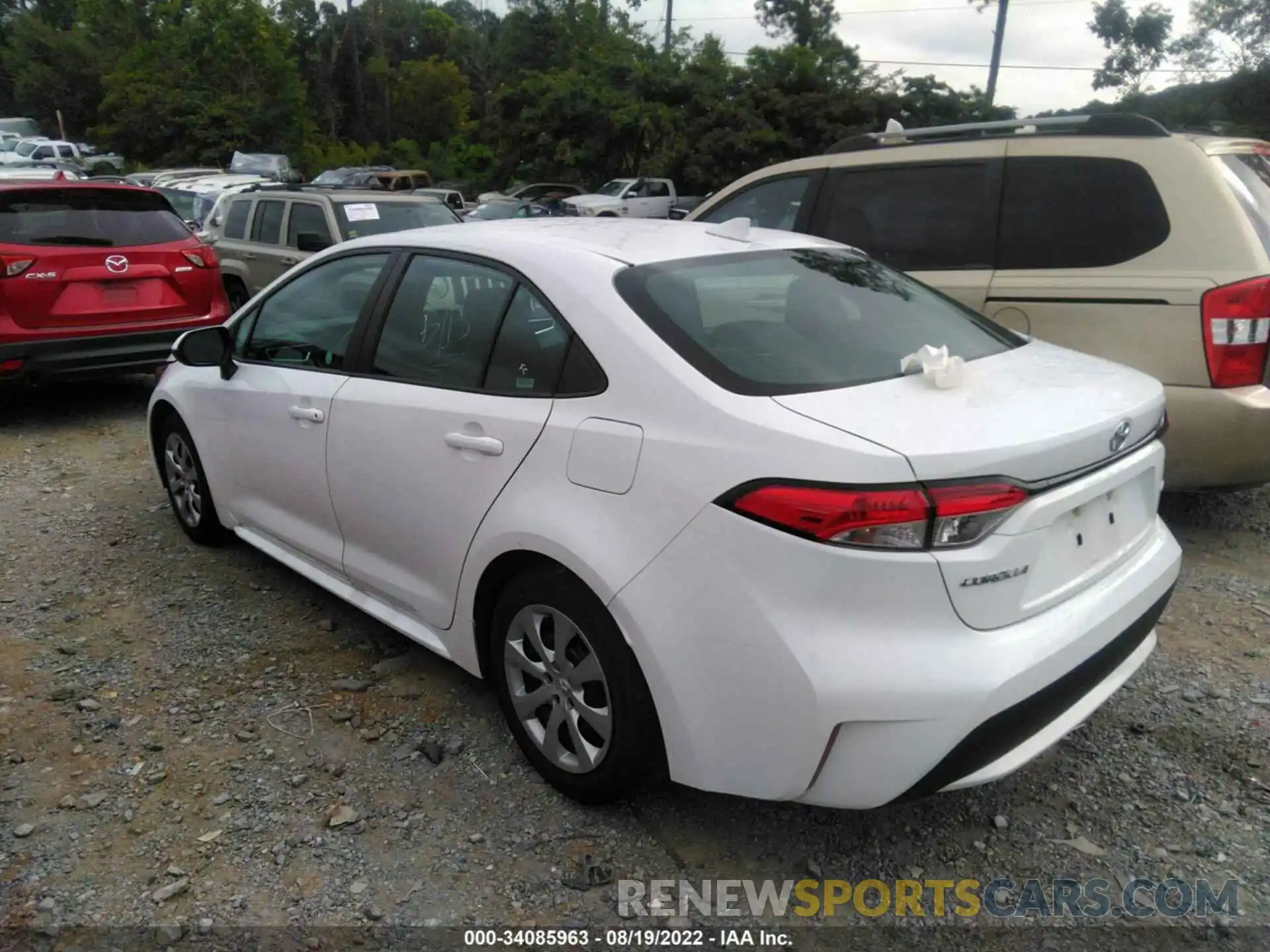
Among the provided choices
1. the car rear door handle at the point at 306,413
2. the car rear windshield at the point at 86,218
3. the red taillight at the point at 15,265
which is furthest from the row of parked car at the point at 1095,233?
the red taillight at the point at 15,265

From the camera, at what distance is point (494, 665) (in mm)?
2889

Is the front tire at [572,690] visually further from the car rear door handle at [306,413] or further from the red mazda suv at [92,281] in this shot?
the red mazda suv at [92,281]

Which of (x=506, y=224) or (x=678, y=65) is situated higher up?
(x=678, y=65)

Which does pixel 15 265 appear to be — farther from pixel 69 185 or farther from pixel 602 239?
pixel 602 239

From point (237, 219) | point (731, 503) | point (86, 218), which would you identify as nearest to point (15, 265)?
point (86, 218)

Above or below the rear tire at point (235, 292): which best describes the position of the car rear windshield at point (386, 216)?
above

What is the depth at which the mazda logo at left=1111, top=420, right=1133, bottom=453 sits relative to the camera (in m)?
2.40

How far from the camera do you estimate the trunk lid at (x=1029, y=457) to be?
2.09 metres

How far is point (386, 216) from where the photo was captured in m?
8.86

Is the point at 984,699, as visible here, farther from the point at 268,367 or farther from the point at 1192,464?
the point at 268,367

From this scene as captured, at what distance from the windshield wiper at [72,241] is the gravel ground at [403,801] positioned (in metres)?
3.42

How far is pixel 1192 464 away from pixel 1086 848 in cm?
210

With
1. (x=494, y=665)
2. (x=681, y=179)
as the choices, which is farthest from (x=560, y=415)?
(x=681, y=179)

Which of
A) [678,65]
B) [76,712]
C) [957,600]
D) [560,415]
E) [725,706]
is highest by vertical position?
[678,65]
